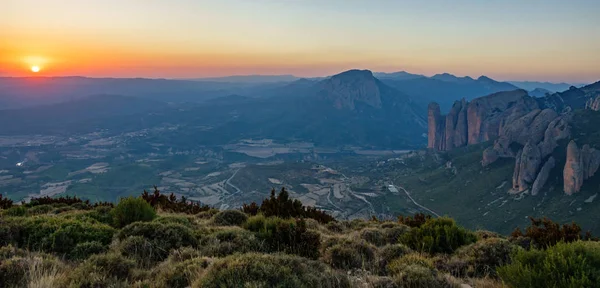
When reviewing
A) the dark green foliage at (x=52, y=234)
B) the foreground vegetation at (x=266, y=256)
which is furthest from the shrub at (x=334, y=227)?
the dark green foliage at (x=52, y=234)

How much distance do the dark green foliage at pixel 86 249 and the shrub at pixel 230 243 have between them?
6.61ft

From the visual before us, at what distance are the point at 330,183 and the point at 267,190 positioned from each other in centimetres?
2095

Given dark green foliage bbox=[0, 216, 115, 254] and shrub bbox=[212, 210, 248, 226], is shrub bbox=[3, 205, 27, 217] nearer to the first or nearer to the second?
dark green foliage bbox=[0, 216, 115, 254]

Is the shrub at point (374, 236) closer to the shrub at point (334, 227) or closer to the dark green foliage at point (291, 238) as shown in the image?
the shrub at point (334, 227)

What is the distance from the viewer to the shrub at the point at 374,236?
33.6 ft

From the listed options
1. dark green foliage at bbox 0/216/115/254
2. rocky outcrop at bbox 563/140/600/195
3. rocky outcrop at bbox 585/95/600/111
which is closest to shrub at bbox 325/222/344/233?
dark green foliage at bbox 0/216/115/254

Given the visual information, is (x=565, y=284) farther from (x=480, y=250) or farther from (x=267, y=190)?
(x=267, y=190)

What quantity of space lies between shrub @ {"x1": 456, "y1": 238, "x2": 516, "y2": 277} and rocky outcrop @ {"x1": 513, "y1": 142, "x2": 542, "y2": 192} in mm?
87105

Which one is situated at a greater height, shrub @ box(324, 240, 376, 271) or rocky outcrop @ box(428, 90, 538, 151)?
shrub @ box(324, 240, 376, 271)

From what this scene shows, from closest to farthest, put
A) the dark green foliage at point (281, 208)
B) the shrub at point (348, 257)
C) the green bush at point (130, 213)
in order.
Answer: the shrub at point (348, 257), the green bush at point (130, 213), the dark green foliage at point (281, 208)

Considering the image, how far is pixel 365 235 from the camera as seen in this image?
10.6 m

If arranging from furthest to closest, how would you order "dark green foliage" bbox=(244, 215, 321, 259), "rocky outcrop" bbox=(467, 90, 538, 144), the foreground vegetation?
"rocky outcrop" bbox=(467, 90, 538, 144), "dark green foliage" bbox=(244, 215, 321, 259), the foreground vegetation

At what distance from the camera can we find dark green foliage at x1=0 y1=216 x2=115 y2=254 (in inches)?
307

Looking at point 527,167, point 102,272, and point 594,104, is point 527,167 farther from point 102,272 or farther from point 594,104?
point 102,272
